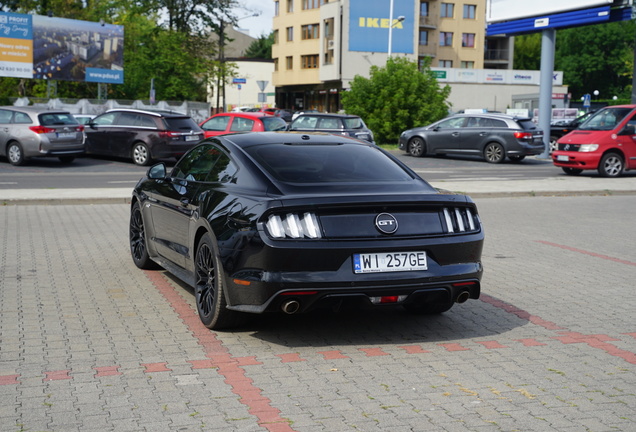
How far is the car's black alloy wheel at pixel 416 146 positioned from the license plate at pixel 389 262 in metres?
26.5

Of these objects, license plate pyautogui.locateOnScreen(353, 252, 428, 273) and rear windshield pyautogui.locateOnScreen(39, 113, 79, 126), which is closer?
license plate pyautogui.locateOnScreen(353, 252, 428, 273)

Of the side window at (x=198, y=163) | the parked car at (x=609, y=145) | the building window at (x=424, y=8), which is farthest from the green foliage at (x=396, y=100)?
the building window at (x=424, y=8)

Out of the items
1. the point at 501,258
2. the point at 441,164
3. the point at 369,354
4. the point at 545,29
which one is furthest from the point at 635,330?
the point at 545,29

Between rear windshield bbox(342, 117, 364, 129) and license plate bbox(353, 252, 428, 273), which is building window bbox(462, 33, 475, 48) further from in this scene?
license plate bbox(353, 252, 428, 273)

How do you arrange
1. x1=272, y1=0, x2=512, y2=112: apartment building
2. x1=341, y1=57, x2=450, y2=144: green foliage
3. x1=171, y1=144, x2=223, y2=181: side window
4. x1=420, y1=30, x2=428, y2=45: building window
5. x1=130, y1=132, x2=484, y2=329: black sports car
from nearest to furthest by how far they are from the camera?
x1=130, y1=132, x2=484, y2=329: black sports car → x1=171, y1=144, x2=223, y2=181: side window → x1=341, y1=57, x2=450, y2=144: green foliage → x1=272, y1=0, x2=512, y2=112: apartment building → x1=420, y1=30, x2=428, y2=45: building window

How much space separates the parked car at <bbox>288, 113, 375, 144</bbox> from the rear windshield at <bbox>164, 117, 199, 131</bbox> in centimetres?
321

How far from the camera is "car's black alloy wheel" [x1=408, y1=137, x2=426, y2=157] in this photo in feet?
105

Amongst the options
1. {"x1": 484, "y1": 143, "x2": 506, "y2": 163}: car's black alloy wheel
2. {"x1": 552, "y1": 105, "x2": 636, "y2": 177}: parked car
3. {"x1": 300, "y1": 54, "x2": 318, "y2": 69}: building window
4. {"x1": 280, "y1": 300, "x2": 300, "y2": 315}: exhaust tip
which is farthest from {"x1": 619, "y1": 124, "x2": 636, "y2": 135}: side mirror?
{"x1": 300, "y1": 54, "x2": 318, "y2": 69}: building window

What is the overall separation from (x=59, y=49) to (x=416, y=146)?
938 inches

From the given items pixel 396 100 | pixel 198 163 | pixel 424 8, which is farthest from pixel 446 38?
pixel 198 163

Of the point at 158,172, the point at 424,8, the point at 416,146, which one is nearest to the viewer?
the point at 158,172

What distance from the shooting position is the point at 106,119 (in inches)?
1099

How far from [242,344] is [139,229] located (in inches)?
127

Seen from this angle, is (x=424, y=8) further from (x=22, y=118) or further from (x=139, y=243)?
(x=139, y=243)
